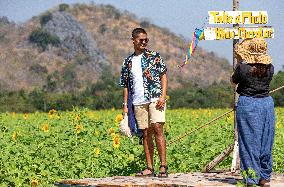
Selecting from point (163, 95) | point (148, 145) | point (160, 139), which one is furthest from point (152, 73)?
point (148, 145)

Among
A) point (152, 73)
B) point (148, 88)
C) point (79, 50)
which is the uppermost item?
point (79, 50)

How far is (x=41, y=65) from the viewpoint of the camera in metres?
106

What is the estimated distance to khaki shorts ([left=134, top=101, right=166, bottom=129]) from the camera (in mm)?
8828

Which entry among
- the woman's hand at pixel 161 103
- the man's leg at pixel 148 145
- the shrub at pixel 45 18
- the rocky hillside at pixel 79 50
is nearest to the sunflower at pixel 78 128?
the man's leg at pixel 148 145

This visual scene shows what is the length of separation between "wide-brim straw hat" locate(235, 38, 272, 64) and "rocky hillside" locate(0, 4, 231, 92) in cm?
8190

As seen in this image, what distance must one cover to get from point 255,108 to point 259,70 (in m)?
0.38

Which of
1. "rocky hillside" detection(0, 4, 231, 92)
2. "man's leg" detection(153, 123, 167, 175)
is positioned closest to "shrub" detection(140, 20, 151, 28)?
"rocky hillside" detection(0, 4, 231, 92)

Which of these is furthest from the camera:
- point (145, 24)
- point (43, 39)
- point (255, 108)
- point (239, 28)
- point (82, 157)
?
point (145, 24)

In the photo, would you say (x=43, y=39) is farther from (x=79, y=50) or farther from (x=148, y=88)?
(x=148, y=88)

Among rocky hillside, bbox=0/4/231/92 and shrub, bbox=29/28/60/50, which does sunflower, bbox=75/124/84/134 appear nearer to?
rocky hillside, bbox=0/4/231/92

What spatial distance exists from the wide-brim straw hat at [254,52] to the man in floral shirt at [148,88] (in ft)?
4.05

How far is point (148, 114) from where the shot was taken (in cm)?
895

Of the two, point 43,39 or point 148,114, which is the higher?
point 43,39

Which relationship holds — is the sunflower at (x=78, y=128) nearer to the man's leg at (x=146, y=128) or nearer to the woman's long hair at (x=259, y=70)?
the man's leg at (x=146, y=128)
